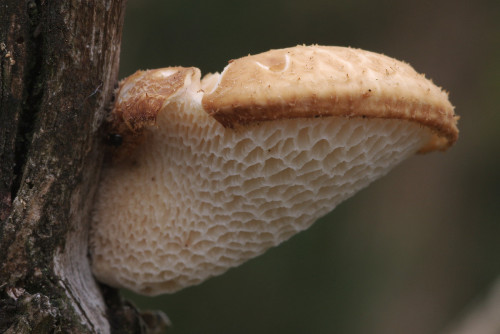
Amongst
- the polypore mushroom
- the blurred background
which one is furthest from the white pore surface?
the blurred background

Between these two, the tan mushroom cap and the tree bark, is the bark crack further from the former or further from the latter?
the tan mushroom cap

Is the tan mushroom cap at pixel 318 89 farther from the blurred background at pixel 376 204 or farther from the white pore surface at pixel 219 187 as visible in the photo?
the blurred background at pixel 376 204

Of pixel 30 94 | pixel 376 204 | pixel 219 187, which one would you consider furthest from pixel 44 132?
pixel 376 204

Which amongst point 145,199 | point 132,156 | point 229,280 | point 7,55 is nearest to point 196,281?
point 145,199

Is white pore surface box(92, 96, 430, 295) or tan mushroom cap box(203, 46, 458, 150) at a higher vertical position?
tan mushroom cap box(203, 46, 458, 150)

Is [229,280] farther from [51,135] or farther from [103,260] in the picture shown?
[51,135]
